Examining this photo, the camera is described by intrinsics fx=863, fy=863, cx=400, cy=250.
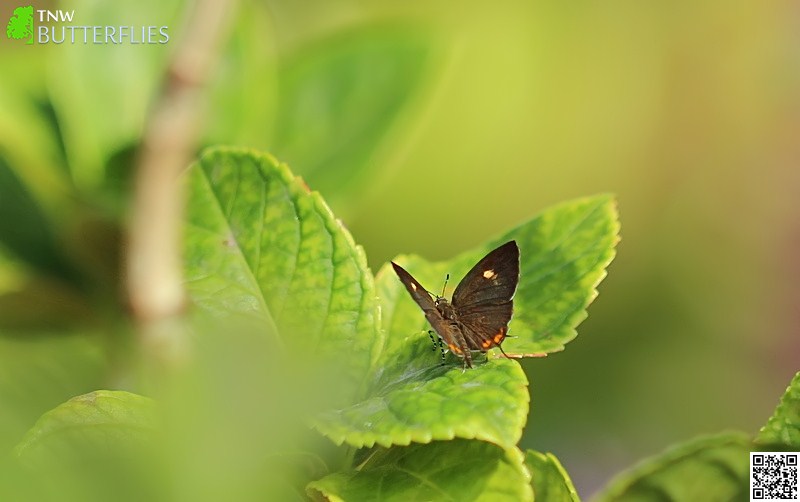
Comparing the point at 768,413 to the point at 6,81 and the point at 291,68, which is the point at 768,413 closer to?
the point at 291,68

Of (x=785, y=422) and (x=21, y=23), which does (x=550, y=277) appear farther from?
(x=21, y=23)

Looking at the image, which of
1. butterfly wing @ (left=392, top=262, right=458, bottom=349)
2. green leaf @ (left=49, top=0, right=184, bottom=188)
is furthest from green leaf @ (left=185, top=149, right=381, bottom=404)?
green leaf @ (left=49, top=0, right=184, bottom=188)

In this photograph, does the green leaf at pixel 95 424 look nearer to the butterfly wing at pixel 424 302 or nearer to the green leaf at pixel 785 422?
the butterfly wing at pixel 424 302

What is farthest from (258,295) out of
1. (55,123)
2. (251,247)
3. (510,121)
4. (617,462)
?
(510,121)

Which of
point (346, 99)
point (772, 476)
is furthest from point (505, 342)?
point (346, 99)

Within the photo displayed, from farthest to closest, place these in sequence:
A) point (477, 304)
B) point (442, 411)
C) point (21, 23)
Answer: point (21, 23)
point (477, 304)
point (442, 411)

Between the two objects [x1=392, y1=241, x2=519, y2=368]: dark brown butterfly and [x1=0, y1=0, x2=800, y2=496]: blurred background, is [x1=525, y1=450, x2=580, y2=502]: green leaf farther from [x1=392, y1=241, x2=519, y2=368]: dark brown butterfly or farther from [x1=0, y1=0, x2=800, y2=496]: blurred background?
[x1=0, y1=0, x2=800, y2=496]: blurred background

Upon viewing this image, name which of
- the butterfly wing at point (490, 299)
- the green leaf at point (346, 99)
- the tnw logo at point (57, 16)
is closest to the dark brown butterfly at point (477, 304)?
the butterfly wing at point (490, 299)
